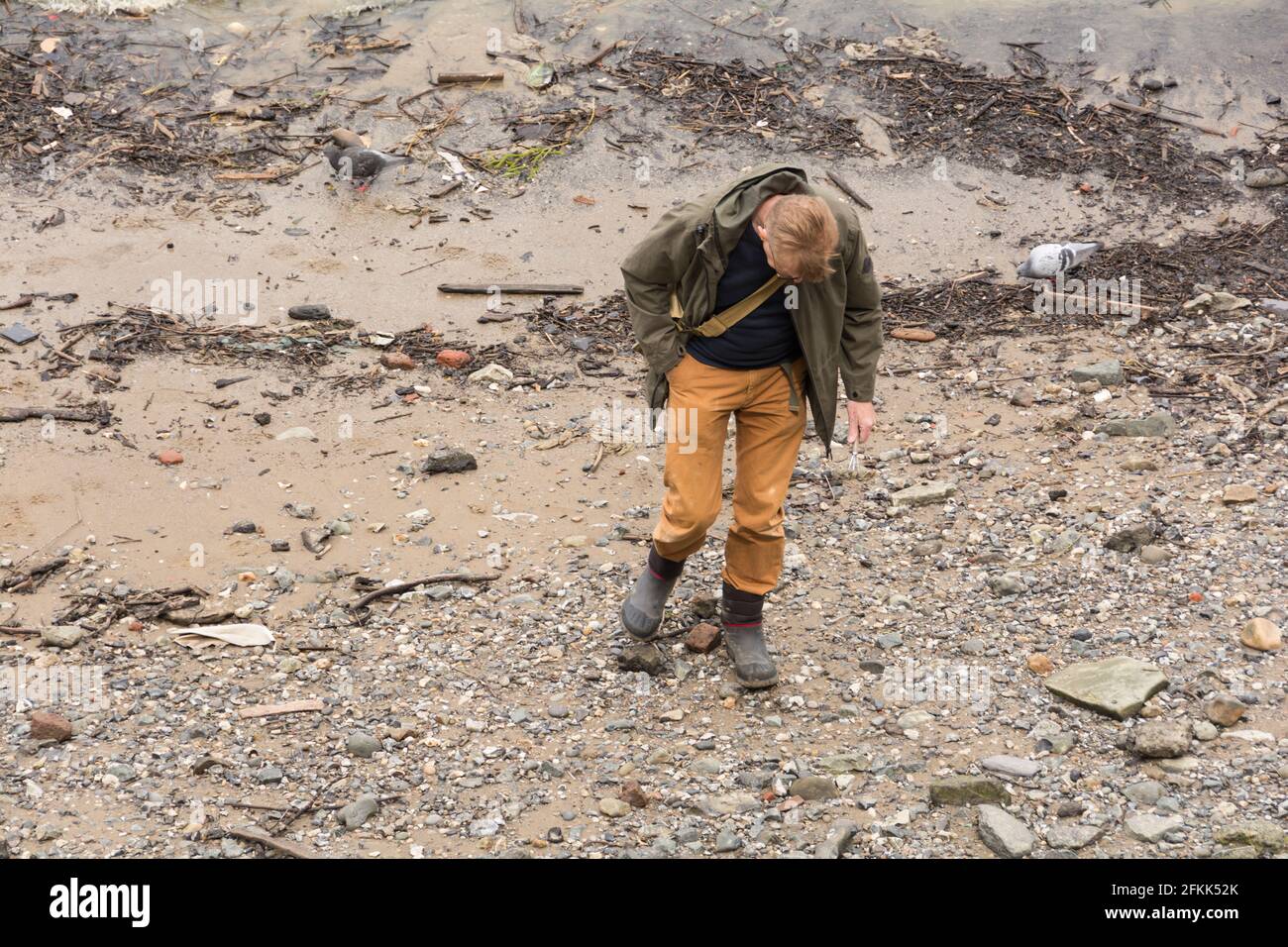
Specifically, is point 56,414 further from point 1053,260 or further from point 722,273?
point 1053,260

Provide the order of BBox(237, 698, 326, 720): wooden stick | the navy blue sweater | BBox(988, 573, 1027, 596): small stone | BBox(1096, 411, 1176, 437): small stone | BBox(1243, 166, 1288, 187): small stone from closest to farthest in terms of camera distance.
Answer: the navy blue sweater → BBox(237, 698, 326, 720): wooden stick → BBox(988, 573, 1027, 596): small stone → BBox(1096, 411, 1176, 437): small stone → BBox(1243, 166, 1288, 187): small stone

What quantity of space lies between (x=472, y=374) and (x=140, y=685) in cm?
306

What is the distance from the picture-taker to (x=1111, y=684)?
4691 mm

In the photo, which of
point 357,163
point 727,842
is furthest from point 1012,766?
point 357,163

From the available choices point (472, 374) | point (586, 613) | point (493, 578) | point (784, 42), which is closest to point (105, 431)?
point (472, 374)

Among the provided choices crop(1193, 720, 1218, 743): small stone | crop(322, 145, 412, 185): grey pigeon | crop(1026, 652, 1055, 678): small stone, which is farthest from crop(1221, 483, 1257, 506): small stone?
crop(322, 145, 412, 185): grey pigeon

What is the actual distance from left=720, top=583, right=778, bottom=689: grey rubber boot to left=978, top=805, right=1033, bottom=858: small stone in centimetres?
103

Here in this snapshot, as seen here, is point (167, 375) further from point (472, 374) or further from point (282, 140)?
point (282, 140)

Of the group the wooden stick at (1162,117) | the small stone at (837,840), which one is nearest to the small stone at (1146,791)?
the small stone at (837,840)

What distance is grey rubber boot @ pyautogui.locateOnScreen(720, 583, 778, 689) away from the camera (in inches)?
191

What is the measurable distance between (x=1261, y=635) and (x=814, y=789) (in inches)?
77.4

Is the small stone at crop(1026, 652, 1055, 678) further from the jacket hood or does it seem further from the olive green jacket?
the jacket hood

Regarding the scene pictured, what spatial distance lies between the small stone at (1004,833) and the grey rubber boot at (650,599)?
147cm

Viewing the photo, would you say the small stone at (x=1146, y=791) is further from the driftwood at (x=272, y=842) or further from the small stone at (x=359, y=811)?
the driftwood at (x=272, y=842)
